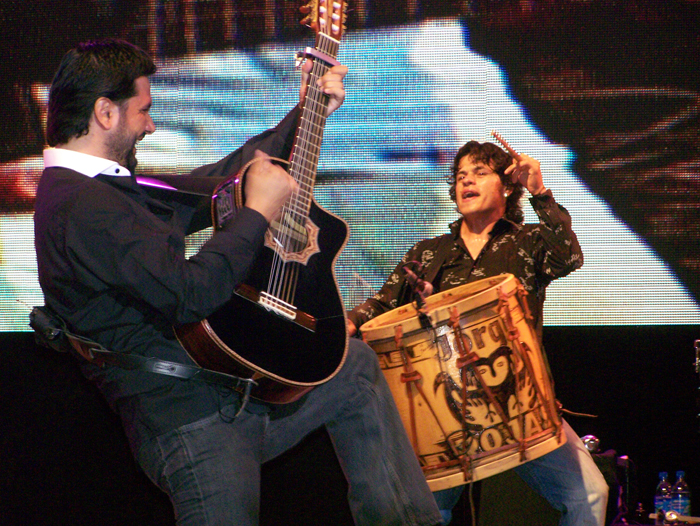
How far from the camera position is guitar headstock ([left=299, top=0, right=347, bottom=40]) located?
225cm

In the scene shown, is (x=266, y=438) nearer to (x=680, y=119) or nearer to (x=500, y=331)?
(x=500, y=331)

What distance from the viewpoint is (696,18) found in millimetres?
3607

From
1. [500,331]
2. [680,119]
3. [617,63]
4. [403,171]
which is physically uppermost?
[617,63]

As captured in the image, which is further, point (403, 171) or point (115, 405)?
point (403, 171)

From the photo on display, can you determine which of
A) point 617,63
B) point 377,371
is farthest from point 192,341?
point 617,63

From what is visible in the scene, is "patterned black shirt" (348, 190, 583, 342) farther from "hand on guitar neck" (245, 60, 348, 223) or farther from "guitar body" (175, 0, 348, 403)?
"hand on guitar neck" (245, 60, 348, 223)

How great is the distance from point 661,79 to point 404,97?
51.0 inches

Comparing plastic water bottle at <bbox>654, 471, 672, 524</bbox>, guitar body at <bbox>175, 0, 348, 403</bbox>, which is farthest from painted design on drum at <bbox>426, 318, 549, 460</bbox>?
plastic water bottle at <bbox>654, 471, 672, 524</bbox>

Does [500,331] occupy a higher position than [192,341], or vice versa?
[192,341]

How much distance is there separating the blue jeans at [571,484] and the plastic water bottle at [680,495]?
99 cm

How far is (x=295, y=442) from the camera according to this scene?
188 centimetres

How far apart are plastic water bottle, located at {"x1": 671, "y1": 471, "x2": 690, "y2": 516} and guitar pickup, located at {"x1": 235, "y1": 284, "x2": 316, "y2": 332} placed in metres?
2.68

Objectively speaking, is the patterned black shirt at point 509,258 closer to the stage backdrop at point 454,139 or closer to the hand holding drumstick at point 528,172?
the hand holding drumstick at point 528,172

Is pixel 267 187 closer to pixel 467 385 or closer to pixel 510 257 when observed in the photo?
pixel 467 385
